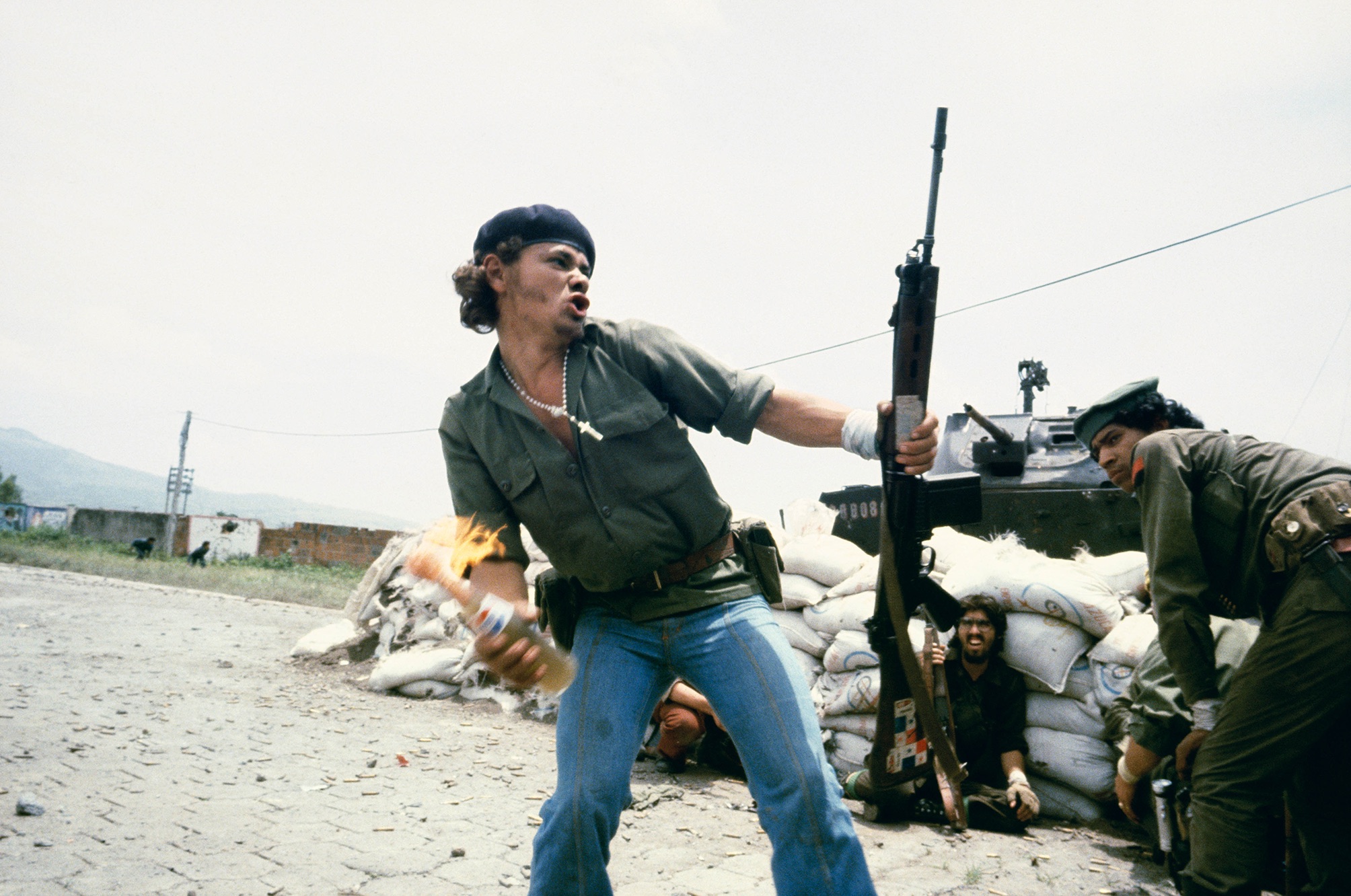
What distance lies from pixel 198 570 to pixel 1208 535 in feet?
78.4

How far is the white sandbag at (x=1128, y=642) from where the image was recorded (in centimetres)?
406

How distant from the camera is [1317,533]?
2283 millimetres

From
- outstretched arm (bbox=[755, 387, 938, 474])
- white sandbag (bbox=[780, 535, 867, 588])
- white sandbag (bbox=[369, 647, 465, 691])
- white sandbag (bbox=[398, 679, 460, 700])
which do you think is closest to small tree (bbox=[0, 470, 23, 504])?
white sandbag (bbox=[369, 647, 465, 691])

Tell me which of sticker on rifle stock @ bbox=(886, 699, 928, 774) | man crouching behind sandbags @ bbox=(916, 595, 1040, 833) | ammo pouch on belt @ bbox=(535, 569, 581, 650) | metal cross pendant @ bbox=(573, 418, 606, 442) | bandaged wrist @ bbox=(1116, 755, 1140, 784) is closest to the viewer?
metal cross pendant @ bbox=(573, 418, 606, 442)

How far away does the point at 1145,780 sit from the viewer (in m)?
3.66

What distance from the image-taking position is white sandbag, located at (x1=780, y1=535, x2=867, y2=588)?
5.18 m

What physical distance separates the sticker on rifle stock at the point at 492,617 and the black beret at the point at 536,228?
0.91 metres

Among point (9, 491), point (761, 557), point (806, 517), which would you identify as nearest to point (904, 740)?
point (761, 557)

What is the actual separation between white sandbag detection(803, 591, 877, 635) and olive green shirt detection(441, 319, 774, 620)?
298cm

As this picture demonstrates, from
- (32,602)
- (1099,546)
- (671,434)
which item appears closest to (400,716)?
(671,434)

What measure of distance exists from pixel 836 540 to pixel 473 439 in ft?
12.4

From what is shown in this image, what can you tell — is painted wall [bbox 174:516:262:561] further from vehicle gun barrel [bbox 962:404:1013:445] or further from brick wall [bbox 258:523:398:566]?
vehicle gun barrel [bbox 962:404:1013:445]

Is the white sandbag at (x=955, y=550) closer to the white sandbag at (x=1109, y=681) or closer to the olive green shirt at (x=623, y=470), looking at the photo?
the white sandbag at (x=1109, y=681)

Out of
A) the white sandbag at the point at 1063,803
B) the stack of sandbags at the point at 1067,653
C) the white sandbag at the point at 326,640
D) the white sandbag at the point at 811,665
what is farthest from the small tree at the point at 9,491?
the white sandbag at the point at 1063,803
